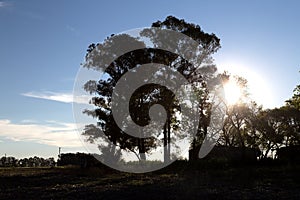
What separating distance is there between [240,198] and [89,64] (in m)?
36.5

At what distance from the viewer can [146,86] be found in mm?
45250

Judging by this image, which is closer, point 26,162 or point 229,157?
point 229,157

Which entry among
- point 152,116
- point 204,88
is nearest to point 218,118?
point 204,88

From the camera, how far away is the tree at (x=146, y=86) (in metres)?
45.1

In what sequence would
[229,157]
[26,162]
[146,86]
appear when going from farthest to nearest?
1. [26,162]
2. [229,157]
3. [146,86]

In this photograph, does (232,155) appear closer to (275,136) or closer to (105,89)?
(275,136)

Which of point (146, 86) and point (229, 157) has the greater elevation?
point (146, 86)

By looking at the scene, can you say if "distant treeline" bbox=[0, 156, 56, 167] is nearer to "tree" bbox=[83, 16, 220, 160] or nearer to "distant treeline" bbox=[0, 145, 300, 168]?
"distant treeline" bbox=[0, 145, 300, 168]

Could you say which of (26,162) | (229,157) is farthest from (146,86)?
(26,162)

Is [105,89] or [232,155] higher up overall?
[105,89]

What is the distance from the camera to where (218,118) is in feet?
178

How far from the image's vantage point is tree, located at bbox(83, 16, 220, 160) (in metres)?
45.1

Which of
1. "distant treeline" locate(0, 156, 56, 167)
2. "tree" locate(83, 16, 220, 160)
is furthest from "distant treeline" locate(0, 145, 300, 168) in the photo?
"distant treeline" locate(0, 156, 56, 167)

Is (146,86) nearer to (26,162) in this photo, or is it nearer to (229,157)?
(229,157)
